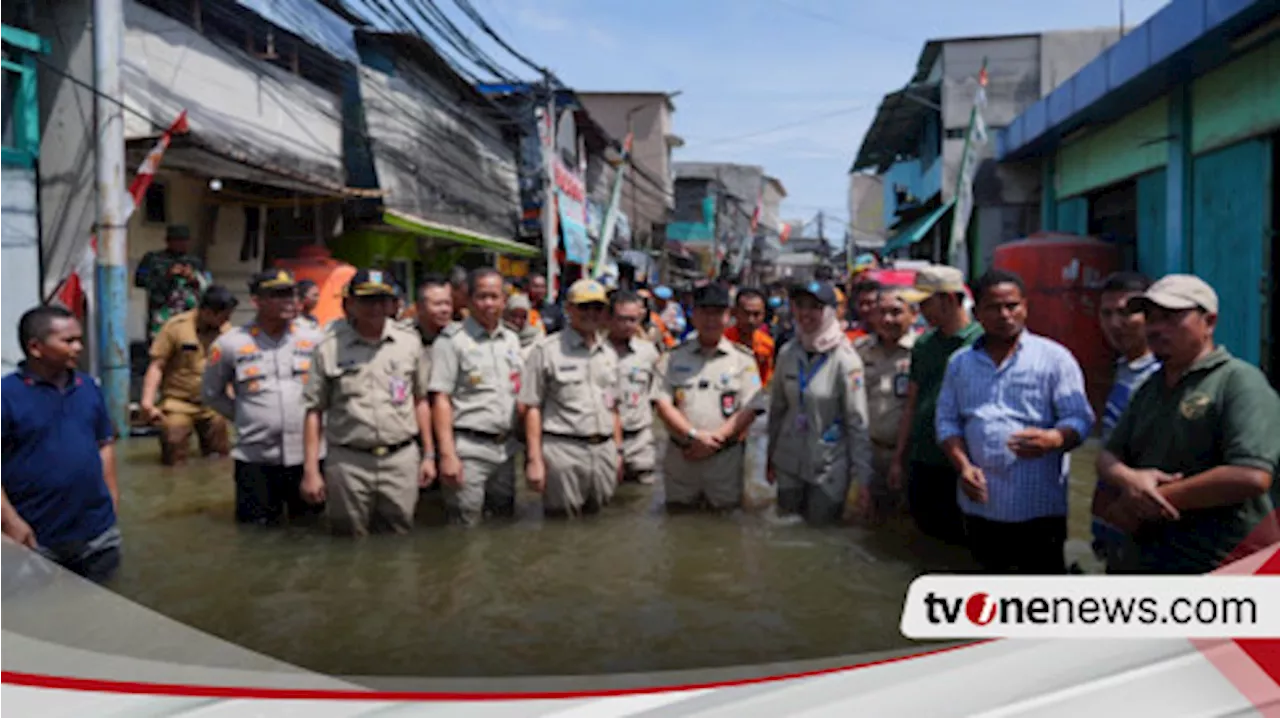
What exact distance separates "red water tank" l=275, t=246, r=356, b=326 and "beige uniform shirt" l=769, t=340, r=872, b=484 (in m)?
5.93

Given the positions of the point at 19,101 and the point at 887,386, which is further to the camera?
the point at 19,101

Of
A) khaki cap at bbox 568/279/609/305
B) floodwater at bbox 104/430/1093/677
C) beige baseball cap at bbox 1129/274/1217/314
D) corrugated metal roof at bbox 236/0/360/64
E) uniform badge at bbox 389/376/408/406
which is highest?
corrugated metal roof at bbox 236/0/360/64

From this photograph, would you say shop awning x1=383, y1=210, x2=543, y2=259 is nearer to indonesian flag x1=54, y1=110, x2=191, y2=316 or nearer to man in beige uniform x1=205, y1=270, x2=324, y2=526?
indonesian flag x1=54, y1=110, x2=191, y2=316

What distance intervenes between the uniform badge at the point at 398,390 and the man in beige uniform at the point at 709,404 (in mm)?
1271

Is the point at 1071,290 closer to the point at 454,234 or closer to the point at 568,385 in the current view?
the point at 568,385

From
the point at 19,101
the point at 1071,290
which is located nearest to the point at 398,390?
the point at 19,101

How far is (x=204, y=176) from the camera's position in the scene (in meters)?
9.10

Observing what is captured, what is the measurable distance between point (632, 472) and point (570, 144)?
45.3 ft

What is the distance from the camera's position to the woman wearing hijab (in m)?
4.30

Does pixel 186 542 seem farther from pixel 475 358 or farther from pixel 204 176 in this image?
pixel 204 176

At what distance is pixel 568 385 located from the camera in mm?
4703

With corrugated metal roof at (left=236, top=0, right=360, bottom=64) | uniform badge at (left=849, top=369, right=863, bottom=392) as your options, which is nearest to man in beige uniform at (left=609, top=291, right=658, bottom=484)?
uniform badge at (left=849, top=369, right=863, bottom=392)

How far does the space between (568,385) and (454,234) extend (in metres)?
8.90

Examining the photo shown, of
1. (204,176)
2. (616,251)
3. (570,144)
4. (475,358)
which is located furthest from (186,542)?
(616,251)
